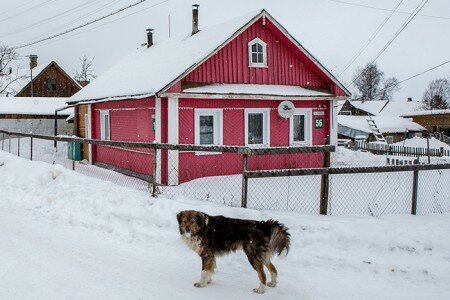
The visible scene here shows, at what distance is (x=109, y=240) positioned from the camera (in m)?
7.39

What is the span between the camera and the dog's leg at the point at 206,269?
5.60 metres

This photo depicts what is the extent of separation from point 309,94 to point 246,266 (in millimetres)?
10841

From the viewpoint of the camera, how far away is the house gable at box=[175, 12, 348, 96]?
Result: 49.6 ft

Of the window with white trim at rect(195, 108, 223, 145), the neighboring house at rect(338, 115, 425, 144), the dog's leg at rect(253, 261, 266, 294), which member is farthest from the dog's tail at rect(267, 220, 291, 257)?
the neighboring house at rect(338, 115, 425, 144)

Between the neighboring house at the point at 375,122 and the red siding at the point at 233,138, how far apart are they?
23334 millimetres

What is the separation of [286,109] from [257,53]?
2.25 m

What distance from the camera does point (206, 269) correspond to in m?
5.60

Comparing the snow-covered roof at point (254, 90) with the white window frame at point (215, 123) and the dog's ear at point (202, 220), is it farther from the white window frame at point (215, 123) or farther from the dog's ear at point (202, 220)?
the dog's ear at point (202, 220)

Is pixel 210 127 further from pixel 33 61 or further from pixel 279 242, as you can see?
pixel 33 61

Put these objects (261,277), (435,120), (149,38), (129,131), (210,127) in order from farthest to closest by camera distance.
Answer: (435,120), (149,38), (129,131), (210,127), (261,277)

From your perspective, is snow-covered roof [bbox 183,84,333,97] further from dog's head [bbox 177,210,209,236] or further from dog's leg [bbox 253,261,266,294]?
dog's leg [bbox 253,261,266,294]

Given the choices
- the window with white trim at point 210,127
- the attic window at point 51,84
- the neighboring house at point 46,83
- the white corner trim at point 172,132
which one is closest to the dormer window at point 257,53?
the window with white trim at point 210,127

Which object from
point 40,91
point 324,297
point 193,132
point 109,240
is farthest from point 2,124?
point 324,297

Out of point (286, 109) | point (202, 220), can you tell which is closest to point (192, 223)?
point (202, 220)
